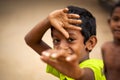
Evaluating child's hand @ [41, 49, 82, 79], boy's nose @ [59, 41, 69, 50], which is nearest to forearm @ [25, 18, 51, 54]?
boy's nose @ [59, 41, 69, 50]

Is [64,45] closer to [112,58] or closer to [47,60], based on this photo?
[47,60]

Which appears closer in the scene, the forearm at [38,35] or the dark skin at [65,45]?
the dark skin at [65,45]

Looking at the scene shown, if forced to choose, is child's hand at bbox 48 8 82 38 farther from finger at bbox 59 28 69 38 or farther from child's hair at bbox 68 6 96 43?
child's hair at bbox 68 6 96 43

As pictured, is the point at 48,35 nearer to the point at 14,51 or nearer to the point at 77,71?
the point at 14,51

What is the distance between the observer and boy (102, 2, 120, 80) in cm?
174

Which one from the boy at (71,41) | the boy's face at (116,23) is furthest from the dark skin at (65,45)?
the boy's face at (116,23)

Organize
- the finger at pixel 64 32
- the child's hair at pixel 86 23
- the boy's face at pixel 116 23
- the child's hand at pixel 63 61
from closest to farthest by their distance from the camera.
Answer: the child's hand at pixel 63 61 → the finger at pixel 64 32 → the child's hair at pixel 86 23 → the boy's face at pixel 116 23

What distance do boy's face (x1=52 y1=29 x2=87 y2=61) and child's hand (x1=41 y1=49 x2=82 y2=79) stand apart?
193 millimetres

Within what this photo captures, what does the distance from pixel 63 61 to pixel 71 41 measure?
271mm

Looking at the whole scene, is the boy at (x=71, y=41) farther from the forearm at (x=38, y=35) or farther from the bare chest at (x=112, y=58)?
the bare chest at (x=112, y=58)

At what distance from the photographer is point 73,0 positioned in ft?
10.5

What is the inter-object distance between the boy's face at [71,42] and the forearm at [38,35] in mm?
62

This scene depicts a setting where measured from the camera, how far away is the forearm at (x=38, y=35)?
40.7 inches

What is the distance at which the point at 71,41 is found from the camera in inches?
36.8
